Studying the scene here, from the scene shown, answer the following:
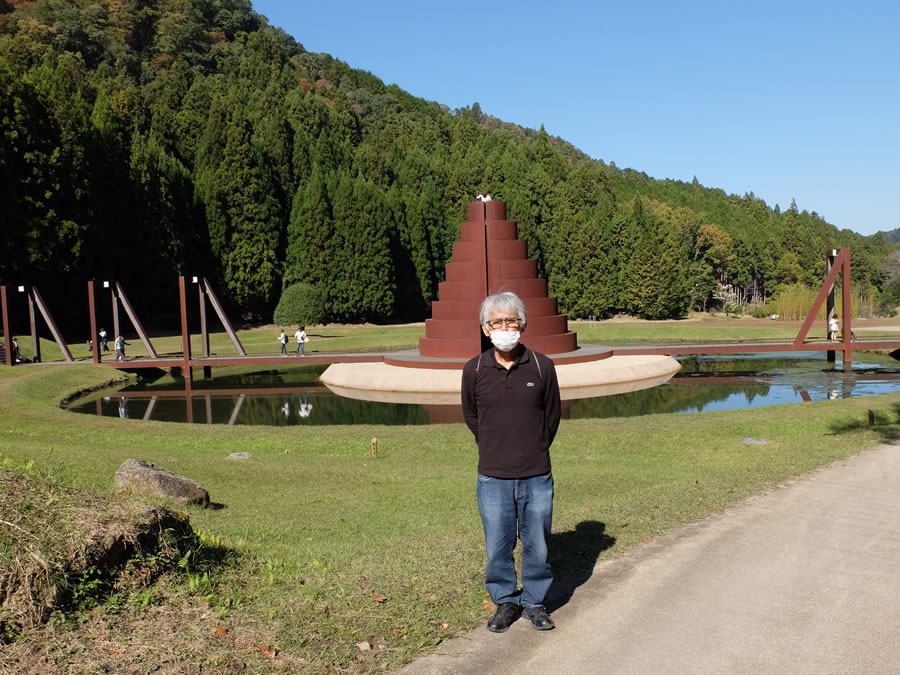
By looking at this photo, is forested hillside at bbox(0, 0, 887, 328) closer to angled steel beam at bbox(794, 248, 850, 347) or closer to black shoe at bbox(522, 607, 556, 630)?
angled steel beam at bbox(794, 248, 850, 347)

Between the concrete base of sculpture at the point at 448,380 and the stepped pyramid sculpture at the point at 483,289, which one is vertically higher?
the stepped pyramid sculpture at the point at 483,289

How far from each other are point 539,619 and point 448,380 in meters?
17.3

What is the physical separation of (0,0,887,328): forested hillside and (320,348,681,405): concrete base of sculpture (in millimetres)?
21314

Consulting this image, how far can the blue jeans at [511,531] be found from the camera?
14.5ft

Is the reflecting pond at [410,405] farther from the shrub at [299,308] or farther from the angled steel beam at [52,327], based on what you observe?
the shrub at [299,308]

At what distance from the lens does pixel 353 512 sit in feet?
24.7

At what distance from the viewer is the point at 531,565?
4.43 m

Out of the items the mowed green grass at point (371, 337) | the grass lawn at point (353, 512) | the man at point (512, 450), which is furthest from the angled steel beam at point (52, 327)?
the man at point (512, 450)

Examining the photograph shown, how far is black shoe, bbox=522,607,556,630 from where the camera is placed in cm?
426

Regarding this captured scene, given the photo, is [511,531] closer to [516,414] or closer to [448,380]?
[516,414]

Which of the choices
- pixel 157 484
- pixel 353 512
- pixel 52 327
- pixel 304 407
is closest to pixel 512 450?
pixel 353 512

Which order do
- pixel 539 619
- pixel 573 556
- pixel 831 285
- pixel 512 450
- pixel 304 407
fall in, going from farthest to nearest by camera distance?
pixel 831 285, pixel 304 407, pixel 573 556, pixel 512 450, pixel 539 619

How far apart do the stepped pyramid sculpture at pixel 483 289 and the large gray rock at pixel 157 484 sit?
1685 centimetres

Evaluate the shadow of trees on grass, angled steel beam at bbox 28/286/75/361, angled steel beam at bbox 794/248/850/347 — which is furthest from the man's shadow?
angled steel beam at bbox 28/286/75/361
